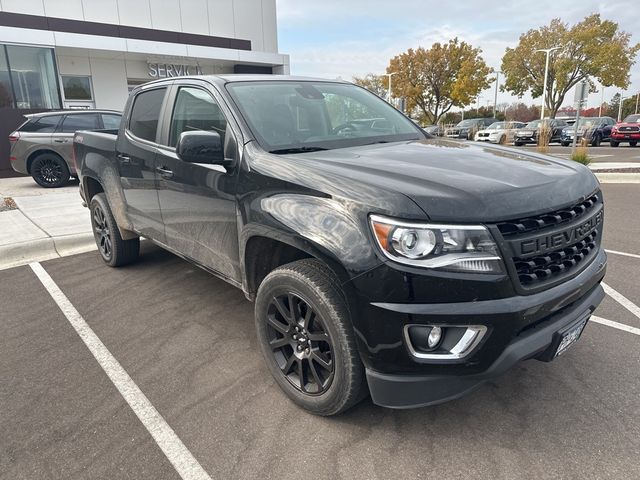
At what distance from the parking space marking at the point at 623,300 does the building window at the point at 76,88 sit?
65.5 feet

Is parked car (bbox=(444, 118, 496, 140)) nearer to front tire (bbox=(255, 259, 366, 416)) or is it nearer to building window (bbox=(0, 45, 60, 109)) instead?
building window (bbox=(0, 45, 60, 109))

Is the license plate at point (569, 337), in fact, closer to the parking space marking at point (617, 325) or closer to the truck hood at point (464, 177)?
Answer: the truck hood at point (464, 177)

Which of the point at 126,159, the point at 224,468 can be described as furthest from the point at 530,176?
the point at 126,159

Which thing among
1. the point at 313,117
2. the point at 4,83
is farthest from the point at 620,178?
the point at 4,83

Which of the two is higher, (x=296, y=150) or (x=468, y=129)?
(x=296, y=150)

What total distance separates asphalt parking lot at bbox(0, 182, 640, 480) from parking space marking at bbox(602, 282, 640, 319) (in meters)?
0.07

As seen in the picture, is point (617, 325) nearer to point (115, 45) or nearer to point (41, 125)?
point (41, 125)

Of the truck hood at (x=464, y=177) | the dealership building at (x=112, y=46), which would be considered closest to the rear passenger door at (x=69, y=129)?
the dealership building at (x=112, y=46)

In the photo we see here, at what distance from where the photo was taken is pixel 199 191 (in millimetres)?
3176

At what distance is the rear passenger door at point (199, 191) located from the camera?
2.94m

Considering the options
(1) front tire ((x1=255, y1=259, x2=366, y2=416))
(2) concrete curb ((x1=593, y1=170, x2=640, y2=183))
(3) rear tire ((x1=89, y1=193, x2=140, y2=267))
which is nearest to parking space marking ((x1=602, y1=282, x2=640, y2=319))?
(1) front tire ((x1=255, y1=259, x2=366, y2=416))

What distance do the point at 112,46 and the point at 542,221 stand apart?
1929 cm

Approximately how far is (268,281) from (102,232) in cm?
348

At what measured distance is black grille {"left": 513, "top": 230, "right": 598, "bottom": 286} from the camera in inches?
80.2
